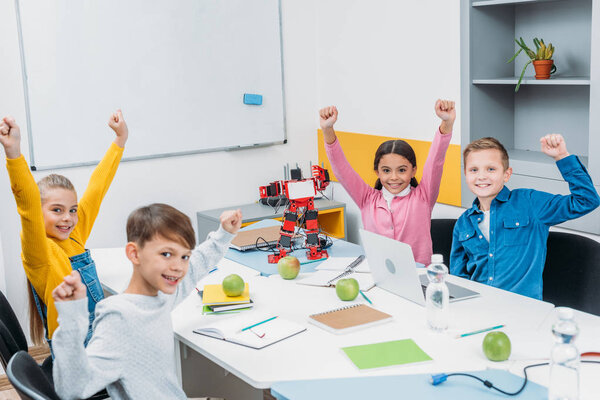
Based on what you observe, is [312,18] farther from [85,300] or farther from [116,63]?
[85,300]

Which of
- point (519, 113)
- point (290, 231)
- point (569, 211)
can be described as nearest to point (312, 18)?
point (519, 113)

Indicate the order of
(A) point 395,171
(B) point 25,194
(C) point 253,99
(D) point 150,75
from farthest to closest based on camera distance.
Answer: (C) point 253,99, (D) point 150,75, (A) point 395,171, (B) point 25,194

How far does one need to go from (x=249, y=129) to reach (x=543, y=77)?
191 cm

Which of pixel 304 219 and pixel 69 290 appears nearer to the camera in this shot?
pixel 69 290

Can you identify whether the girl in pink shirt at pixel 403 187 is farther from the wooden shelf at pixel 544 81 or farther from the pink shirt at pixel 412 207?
the wooden shelf at pixel 544 81

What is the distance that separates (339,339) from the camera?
1.92m

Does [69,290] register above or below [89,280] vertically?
above

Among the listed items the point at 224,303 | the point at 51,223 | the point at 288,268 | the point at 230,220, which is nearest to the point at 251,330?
the point at 224,303

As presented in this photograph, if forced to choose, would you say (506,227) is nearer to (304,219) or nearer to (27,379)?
(304,219)

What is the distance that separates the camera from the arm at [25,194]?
199 cm

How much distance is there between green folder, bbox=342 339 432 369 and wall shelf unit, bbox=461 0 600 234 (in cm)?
152

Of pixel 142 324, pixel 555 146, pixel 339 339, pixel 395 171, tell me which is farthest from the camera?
pixel 395 171

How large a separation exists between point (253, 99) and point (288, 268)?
207 centimetres

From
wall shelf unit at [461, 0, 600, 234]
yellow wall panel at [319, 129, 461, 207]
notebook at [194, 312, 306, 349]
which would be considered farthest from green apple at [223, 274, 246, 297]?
yellow wall panel at [319, 129, 461, 207]
